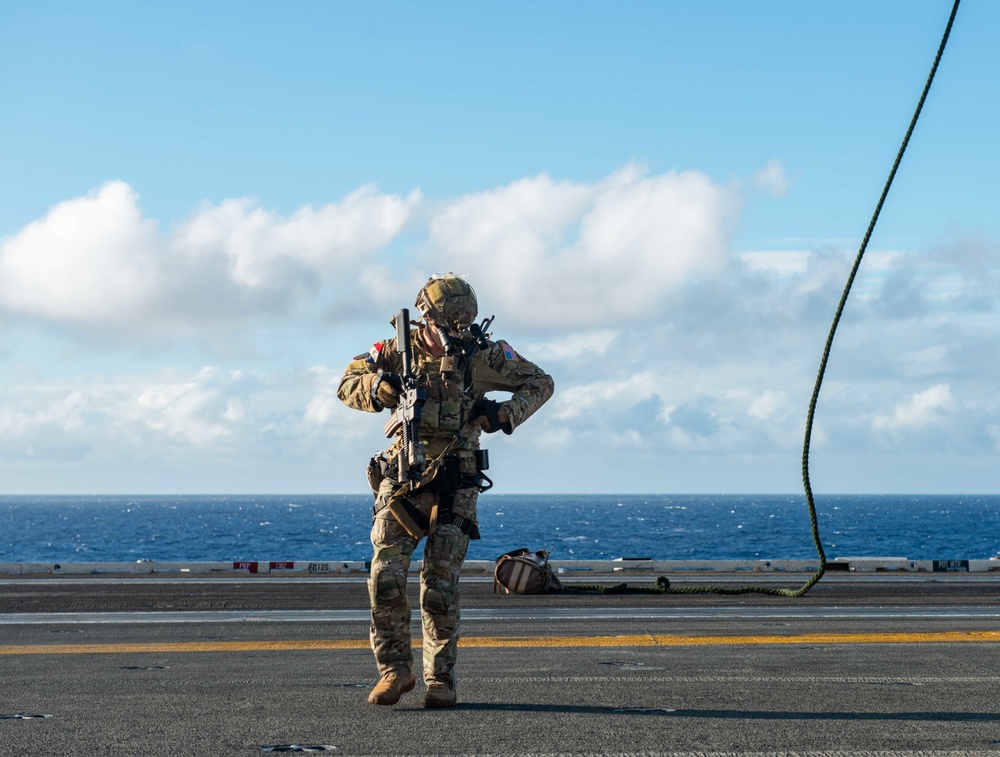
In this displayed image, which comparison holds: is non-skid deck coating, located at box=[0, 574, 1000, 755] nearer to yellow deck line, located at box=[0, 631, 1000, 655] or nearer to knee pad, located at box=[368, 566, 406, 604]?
yellow deck line, located at box=[0, 631, 1000, 655]

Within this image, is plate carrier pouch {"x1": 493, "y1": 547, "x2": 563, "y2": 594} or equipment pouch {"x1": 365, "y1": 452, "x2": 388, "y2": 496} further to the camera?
plate carrier pouch {"x1": 493, "y1": 547, "x2": 563, "y2": 594}

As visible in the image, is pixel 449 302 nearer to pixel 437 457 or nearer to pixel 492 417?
pixel 492 417

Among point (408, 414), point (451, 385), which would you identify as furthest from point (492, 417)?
point (408, 414)

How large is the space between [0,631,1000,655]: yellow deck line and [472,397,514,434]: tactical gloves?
2784mm

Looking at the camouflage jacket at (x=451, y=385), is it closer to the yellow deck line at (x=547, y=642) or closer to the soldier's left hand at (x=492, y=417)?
the soldier's left hand at (x=492, y=417)

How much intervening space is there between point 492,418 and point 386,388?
578 millimetres

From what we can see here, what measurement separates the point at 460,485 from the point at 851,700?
222 centimetres

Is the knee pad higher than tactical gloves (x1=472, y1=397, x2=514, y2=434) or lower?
lower

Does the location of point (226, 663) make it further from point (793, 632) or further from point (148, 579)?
point (148, 579)

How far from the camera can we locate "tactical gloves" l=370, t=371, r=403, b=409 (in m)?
5.82

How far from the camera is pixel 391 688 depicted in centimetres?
545

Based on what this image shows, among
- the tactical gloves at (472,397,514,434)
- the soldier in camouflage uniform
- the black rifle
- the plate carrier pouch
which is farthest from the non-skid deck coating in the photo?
the plate carrier pouch

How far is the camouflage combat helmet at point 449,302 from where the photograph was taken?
595cm

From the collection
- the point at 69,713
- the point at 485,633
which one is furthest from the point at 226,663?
the point at 485,633
